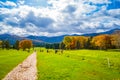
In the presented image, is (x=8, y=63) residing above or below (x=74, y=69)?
above

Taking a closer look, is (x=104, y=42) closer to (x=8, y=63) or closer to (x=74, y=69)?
(x=8, y=63)

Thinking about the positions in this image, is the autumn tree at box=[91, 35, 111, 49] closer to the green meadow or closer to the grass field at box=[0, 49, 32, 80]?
the grass field at box=[0, 49, 32, 80]

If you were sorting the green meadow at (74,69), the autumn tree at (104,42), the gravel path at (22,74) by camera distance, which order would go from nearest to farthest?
1. the gravel path at (22,74)
2. the green meadow at (74,69)
3. the autumn tree at (104,42)

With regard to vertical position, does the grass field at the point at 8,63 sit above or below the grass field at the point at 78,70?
above

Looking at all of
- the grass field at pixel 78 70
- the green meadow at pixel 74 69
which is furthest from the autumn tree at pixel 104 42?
the grass field at pixel 78 70

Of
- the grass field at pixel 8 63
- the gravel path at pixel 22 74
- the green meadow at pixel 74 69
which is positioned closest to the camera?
the gravel path at pixel 22 74

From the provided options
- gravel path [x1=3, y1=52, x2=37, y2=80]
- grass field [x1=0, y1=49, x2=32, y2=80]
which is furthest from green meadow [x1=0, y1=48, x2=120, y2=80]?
gravel path [x1=3, y1=52, x2=37, y2=80]

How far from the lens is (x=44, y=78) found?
28453mm

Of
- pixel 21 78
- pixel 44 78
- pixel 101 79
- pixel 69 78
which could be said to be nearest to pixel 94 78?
pixel 101 79

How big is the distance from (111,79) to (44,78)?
8408mm

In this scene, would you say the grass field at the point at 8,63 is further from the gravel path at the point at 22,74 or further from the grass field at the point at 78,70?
the grass field at the point at 78,70

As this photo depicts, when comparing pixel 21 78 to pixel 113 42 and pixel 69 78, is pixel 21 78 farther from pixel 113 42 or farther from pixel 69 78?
pixel 113 42

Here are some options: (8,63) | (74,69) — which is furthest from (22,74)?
(8,63)

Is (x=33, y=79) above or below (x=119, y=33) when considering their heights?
below
